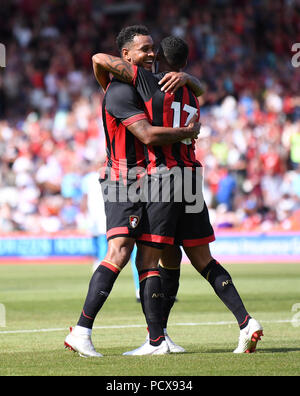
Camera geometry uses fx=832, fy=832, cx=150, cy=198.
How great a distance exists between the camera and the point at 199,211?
6.65 m

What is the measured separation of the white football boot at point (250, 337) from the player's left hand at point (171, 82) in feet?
6.24

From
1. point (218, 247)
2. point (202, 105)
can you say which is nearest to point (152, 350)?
point (218, 247)

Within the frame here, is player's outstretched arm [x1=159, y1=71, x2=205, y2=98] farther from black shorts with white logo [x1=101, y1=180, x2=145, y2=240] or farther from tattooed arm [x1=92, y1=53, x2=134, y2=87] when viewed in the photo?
black shorts with white logo [x1=101, y1=180, x2=145, y2=240]

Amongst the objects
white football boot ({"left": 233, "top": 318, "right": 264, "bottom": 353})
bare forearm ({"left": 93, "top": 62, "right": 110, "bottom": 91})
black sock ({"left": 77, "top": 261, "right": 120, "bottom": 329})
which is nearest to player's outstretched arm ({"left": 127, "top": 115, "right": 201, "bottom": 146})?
bare forearm ({"left": 93, "top": 62, "right": 110, "bottom": 91})

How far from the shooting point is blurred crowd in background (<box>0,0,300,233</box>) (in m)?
19.9

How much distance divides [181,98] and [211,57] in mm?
17847

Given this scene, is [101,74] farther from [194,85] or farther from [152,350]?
[152,350]

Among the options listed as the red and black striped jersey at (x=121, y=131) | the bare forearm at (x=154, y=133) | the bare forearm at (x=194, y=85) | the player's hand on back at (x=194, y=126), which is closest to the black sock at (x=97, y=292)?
the red and black striped jersey at (x=121, y=131)

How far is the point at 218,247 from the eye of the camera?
62.7ft

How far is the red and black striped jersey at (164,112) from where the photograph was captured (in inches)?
255

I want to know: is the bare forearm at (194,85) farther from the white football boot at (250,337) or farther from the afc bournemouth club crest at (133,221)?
the white football boot at (250,337)
